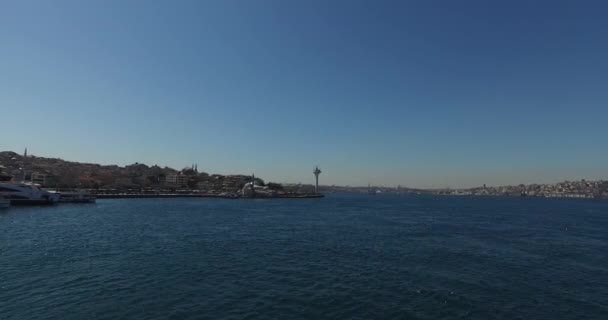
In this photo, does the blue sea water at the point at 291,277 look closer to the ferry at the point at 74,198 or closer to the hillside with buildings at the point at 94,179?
the ferry at the point at 74,198

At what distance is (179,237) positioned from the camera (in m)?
37.0

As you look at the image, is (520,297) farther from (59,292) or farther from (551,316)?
(59,292)

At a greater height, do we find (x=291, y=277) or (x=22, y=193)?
(x=22, y=193)

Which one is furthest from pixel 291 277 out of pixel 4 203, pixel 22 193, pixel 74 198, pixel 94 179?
pixel 94 179

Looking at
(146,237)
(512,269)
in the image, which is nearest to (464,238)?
(512,269)

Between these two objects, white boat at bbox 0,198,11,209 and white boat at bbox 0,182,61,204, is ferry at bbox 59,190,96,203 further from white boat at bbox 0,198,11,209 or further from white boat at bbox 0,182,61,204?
white boat at bbox 0,198,11,209

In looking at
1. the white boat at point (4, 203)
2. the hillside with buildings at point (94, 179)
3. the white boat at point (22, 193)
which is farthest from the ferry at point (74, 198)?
the hillside with buildings at point (94, 179)

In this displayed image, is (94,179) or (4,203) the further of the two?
(94,179)

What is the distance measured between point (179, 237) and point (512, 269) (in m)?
32.0

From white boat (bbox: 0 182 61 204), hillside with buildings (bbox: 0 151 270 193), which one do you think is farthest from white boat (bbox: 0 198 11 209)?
hillside with buildings (bbox: 0 151 270 193)

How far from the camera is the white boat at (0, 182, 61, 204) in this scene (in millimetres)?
72938

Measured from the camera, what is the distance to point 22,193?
7431 centimetres

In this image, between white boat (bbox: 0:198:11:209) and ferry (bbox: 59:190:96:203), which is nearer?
white boat (bbox: 0:198:11:209)

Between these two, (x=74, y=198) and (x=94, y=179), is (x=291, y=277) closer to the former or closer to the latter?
(x=74, y=198)
